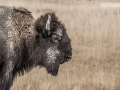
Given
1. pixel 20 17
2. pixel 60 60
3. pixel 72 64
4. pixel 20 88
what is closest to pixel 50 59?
pixel 60 60

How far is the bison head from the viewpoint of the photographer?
6.43 meters

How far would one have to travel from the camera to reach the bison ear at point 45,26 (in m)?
6.30

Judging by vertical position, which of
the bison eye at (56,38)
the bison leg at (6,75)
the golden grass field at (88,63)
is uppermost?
the bison eye at (56,38)

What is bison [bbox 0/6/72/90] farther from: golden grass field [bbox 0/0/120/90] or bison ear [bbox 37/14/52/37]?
golden grass field [bbox 0/0/120/90]

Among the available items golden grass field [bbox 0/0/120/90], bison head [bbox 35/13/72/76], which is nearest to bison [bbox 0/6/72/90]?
bison head [bbox 35/13/72/76]

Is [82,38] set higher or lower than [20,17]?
lower

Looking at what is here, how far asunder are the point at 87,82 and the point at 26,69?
6.37 ft

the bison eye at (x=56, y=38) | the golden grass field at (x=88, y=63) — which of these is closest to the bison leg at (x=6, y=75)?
the bison eye at (x=56, y=38)

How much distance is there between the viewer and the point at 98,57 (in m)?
10.3

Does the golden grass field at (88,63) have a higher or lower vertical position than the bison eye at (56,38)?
lower

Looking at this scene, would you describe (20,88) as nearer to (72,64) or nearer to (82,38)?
(72,64)

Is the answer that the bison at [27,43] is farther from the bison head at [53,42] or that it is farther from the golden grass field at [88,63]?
the golden grass field at [88,63]

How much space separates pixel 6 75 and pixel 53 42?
1.15 m

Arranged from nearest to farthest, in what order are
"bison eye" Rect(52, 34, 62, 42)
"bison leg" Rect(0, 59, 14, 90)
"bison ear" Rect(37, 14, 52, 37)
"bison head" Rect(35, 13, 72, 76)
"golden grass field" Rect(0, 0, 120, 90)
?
"bison leg" Rect(0, 59, 14, 90), "bison ear" Rect(37, 14, 52, 37), "bison head" Rect(35, 13, 72, 76), "bison eye" Rect(52, 34, 62, 42), "golden grass field" Rect(0, 0, 120, 90)
